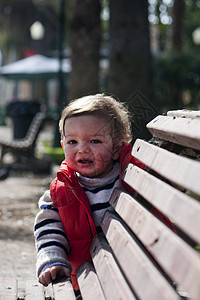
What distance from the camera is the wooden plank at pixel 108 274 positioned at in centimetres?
189

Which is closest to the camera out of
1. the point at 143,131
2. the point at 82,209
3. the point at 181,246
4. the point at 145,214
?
the point at 181,246

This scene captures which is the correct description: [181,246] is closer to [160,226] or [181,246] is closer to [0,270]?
[160,226]

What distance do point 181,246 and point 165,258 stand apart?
0.28 feet

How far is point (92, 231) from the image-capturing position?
106 inches

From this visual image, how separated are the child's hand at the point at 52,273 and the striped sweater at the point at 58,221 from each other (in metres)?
0.02

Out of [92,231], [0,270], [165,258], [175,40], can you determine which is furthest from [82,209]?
[175,40]

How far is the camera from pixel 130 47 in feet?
31.9

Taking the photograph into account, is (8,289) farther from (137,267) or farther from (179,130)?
(179,130)

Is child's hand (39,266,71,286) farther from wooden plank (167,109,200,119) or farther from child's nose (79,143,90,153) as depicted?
wooden plank (167,109,200,119)

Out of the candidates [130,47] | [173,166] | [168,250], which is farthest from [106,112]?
[130,47]

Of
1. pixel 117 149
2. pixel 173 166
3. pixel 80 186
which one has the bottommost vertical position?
pixel 80 186

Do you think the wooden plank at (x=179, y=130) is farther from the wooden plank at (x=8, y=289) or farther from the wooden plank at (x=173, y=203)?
the wooden plank at (x=8, y=289)

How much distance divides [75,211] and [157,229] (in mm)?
1013

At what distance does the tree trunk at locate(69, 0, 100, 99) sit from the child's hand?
8.86 m
